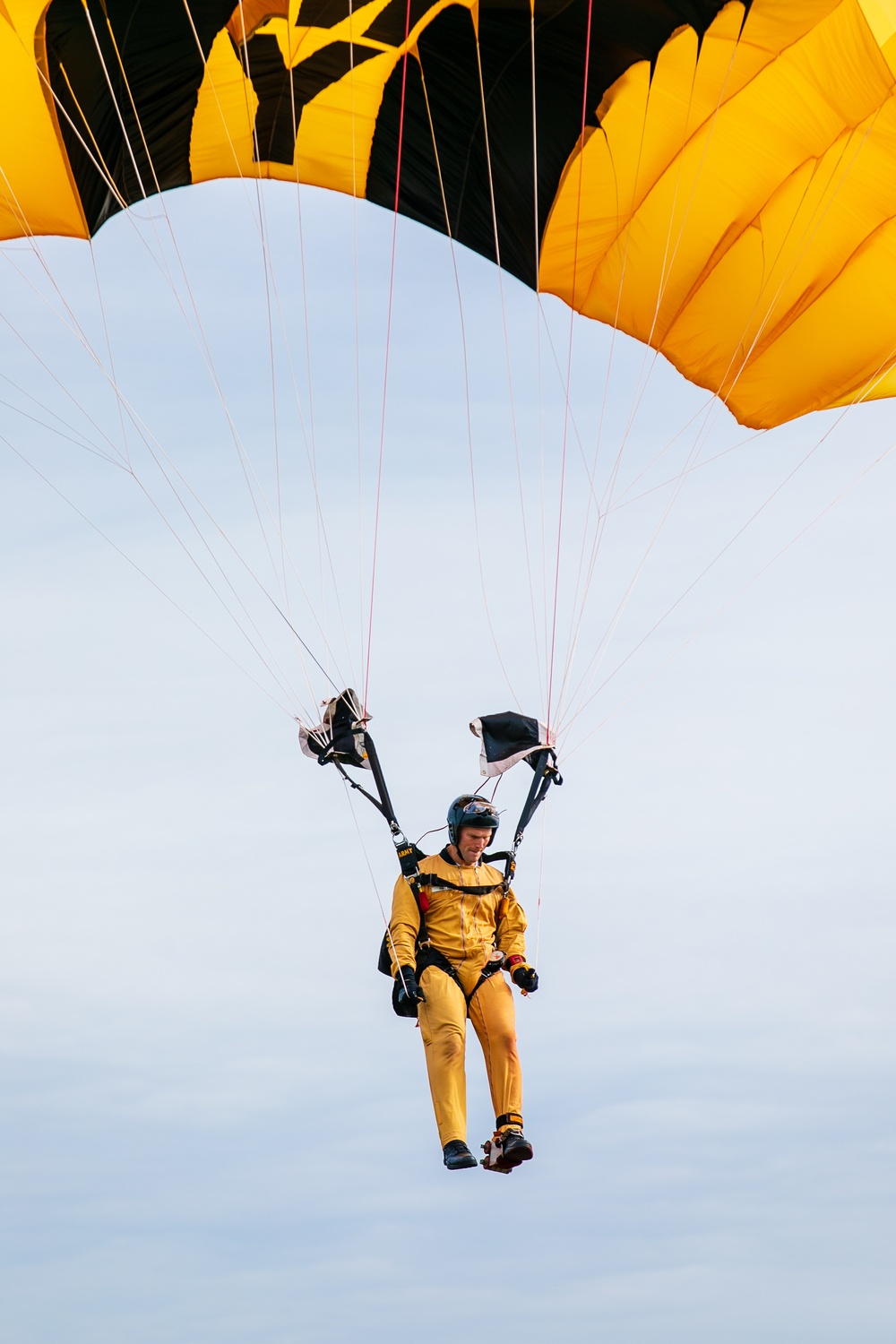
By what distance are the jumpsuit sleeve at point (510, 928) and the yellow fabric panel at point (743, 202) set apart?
10.6 ft

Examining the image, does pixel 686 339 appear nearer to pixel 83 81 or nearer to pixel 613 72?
pixel 613 72

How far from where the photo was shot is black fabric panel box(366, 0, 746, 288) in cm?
896

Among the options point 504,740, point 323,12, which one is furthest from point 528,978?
point 323,12

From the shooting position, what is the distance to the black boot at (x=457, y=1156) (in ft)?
24.1

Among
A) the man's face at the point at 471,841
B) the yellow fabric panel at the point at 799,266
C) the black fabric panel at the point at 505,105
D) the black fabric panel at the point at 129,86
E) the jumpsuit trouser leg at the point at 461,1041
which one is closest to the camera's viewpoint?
the jumpsuit trouser leg at the point at 461,1041

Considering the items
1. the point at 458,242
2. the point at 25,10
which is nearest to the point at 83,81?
the point at 25,10

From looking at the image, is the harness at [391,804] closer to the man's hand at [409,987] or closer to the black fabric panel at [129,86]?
the man's hand at [409,987]

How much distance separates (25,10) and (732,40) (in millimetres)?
3339

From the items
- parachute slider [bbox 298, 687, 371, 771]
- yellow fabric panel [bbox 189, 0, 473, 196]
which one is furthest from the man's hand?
yellow fabric panel [bbox 189, 0, 473, 196]

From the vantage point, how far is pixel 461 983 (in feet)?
25.5

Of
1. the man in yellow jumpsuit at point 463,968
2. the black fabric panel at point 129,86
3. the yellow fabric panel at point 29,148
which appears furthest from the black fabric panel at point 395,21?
the man in yellow jumpsuit at point 463,968

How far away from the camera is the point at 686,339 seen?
9.96 meters

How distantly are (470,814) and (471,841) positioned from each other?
12 centimetres

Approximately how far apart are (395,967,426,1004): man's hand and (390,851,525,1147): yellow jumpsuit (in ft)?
0.09
